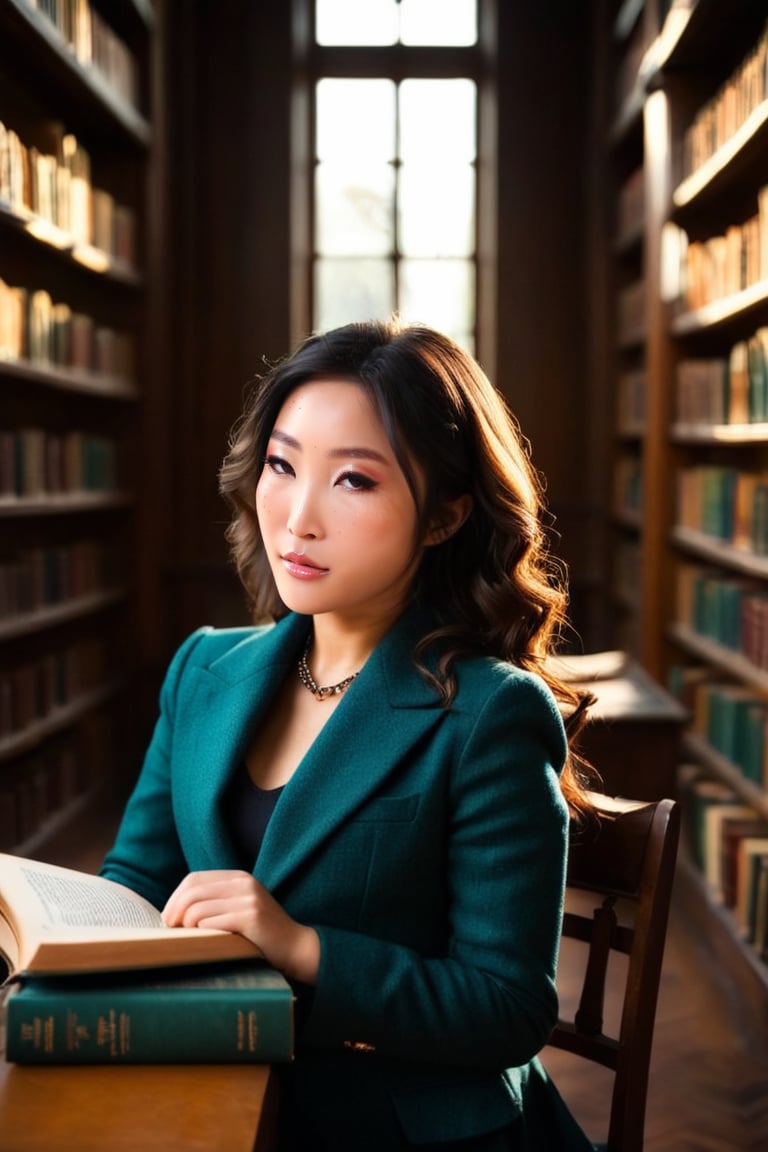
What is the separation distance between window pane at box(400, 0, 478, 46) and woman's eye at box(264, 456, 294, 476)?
6.54 metres

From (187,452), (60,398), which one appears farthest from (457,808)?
(187,452)

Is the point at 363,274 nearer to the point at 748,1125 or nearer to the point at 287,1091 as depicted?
the point at 748,1125

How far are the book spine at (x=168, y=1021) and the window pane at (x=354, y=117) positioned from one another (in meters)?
6.83

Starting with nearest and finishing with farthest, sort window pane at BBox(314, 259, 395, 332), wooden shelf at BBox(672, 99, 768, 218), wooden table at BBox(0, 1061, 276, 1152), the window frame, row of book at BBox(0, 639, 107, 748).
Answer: wooden table at BBox(0, 1061, 276, 1152)
wooden shelf at BBox(672, 99, 768, 218)
row of book at BBox(0, 639, 107, 748)
the window frame
window pane at BBox(314, 259, 395, 332)

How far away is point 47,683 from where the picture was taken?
16.3 feet

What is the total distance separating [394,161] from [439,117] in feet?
1.09

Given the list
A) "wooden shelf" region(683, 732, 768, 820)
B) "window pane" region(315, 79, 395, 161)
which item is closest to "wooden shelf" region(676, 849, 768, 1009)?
"wooden shelf" region(683, 732, 768, 820)

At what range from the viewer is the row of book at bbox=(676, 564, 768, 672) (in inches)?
168

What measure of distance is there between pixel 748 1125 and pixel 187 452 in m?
4.90

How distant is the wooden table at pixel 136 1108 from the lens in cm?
97

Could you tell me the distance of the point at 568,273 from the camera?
7180mm

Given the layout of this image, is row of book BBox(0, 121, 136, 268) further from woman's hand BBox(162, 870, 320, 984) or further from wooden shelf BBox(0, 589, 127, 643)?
woman's hand BBox(162, 870, 320, 984)

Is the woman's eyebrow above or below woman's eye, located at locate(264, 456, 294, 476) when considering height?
above

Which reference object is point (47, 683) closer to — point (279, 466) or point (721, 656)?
point (721, 656)
